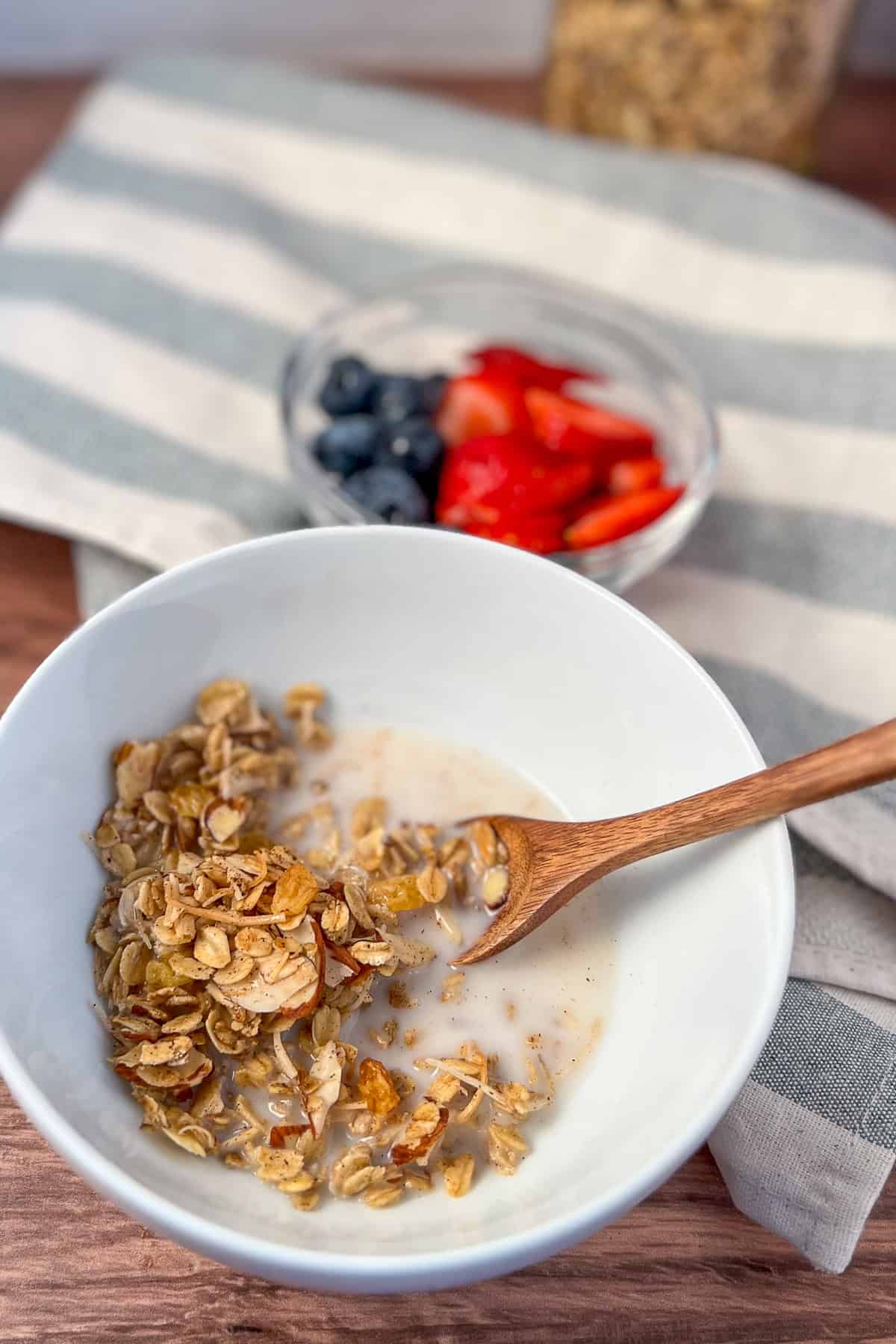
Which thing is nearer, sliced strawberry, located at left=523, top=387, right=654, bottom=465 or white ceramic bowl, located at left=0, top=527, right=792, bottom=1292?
white ceramic bowl, located at left=0, top=527, right=792, bottom=1292

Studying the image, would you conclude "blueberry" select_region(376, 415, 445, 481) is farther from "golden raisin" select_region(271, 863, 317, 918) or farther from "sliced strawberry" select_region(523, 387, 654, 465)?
"golden raisin" select_region(271, 863, 317, 918)

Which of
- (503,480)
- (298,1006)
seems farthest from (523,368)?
(298,1006)

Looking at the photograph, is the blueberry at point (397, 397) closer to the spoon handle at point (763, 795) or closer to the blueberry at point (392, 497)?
the blueberry at point (392, 497)

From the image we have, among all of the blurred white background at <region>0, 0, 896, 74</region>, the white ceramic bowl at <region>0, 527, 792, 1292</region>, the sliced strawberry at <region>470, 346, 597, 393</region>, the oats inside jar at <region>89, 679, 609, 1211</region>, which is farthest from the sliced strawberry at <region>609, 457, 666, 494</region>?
the blurred white background at <region>0, 0, 896, 74</region>

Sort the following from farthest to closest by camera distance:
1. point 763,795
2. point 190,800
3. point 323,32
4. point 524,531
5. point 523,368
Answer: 1. point 323,32
2. point 523,368
3. point 524,531
4. point 190,800
5. point 763,795

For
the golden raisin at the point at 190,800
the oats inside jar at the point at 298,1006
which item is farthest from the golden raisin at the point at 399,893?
Answer: the golden raisin at the point at 190,800

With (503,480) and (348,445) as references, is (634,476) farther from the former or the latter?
(348,445)
